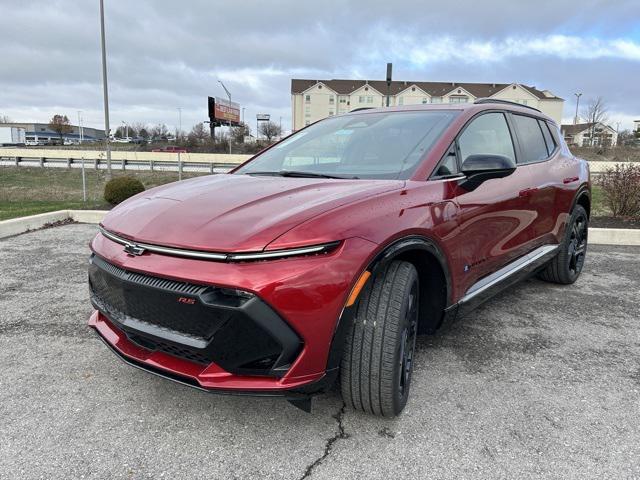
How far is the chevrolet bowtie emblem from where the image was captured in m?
2.16

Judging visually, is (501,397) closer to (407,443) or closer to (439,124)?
(407,443)

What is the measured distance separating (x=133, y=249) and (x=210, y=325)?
58cm

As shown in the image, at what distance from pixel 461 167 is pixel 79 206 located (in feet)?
30.3

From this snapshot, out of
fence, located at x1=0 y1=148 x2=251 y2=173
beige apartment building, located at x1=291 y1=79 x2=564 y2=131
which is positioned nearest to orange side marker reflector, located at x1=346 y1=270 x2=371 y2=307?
fence, located at x1=0 y1=148 x2=251 y2=173

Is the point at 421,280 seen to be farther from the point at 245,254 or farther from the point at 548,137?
the point at 548,137

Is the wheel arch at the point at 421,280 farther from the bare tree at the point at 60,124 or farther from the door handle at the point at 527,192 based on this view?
the bare tree at the point at 60,124

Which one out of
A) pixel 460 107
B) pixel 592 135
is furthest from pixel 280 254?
pixel 592 135

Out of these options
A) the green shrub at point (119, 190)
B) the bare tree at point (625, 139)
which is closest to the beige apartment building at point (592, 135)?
the bare tree at point (625, 139)

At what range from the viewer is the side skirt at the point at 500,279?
284 centimetres

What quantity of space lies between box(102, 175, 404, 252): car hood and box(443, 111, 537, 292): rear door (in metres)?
0.58

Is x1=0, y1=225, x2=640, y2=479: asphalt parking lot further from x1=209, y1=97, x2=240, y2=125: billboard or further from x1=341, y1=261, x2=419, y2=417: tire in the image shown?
x1=209, y1=97, x2=240, y2=125: billboard

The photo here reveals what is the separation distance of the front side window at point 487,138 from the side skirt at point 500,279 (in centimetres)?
79

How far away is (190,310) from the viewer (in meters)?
1.96

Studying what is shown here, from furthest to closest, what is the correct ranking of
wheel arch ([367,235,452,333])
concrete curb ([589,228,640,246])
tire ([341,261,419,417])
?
concrete curb ([589,228,640,246]) < wheel arch ([367,235,452,333]) < tire ([341,261,419,417])
